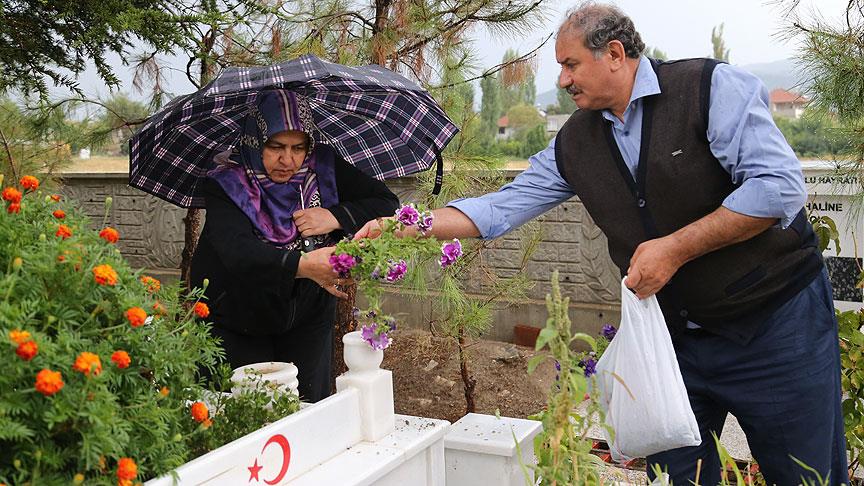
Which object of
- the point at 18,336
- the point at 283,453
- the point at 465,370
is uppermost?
the point at 18,336

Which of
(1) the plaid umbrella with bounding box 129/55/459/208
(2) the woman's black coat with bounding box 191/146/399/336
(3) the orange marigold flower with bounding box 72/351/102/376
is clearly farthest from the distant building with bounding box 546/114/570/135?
(3) the orange marigold flower with bounding box 72/351/102/376

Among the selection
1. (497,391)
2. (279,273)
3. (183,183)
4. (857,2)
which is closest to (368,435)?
(279,273)

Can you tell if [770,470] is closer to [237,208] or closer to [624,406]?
[624,406]

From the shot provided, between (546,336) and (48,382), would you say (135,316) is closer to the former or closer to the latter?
(48,382)

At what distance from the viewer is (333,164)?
110 inches

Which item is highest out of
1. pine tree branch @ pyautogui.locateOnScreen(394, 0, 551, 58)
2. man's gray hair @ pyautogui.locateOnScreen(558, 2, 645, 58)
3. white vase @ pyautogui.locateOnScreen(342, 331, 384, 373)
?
pine tree branch @ pyautogui.locateOnScreen(394, 0, 551, 58)

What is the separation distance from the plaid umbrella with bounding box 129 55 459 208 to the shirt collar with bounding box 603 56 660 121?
770mm

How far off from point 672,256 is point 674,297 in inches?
9.4

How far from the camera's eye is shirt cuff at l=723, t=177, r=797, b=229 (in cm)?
199

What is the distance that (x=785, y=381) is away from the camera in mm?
2195

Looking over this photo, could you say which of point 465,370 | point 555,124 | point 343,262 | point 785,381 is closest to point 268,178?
point 343,262

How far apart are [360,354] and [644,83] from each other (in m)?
1.04

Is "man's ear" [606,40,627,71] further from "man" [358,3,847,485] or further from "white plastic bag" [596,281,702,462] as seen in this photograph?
"white plastic bag" [596,281,702,462]

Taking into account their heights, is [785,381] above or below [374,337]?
below
